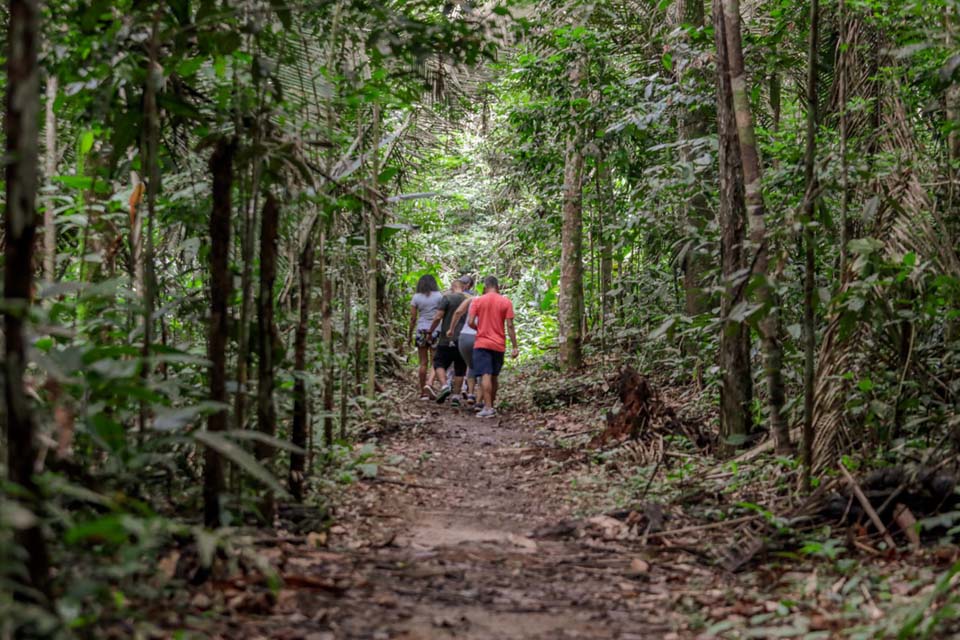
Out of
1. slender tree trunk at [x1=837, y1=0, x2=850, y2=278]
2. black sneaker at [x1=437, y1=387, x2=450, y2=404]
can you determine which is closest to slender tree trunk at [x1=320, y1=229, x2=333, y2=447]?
slender tree trunk at [x1=837, y1=0, x2=850, y2=278]

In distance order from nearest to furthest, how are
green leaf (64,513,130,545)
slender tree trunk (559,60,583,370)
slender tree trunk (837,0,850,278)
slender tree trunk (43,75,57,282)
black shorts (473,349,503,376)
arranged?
green leaf (64,513,130,545)
slender tree trunk (837,0,850,278)
slender tree trunk (43,75,57,282)
black shorts (473,349,503,376)
slender tree trunk (559,60,583,370)

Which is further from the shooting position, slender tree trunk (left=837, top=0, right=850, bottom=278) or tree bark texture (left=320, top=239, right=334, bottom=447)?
tree bark texture (left=320, top=239, right=334, bottom=447)

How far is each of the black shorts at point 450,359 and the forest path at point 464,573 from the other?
499 cm

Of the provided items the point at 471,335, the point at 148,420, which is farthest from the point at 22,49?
the point at 471,335

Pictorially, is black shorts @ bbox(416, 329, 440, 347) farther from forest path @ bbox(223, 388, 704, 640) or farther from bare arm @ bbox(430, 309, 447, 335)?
forest path @ bbox(223, 388, 704, 640)

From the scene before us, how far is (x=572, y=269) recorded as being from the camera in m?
13.6

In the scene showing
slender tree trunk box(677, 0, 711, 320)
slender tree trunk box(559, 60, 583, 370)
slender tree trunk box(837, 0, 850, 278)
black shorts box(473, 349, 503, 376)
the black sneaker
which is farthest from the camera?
slender tree trunk box(559, 60, 583, 370)

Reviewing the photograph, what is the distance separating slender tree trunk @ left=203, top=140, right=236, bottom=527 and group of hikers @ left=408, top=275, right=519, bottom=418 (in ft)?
23.6

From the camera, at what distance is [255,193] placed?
376cm

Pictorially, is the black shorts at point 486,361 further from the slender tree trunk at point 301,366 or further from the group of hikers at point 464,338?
the slender tree trunk at point 301,366

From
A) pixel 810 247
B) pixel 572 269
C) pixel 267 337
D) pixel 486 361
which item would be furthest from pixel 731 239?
pixel 572 269

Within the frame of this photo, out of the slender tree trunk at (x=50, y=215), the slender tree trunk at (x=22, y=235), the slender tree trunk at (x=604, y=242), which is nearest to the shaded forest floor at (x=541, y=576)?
the slender tree trunk at (x=22, y=235)

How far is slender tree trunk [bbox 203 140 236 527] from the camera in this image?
3406 mm

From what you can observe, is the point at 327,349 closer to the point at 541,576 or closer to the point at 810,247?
the point at 541,576
